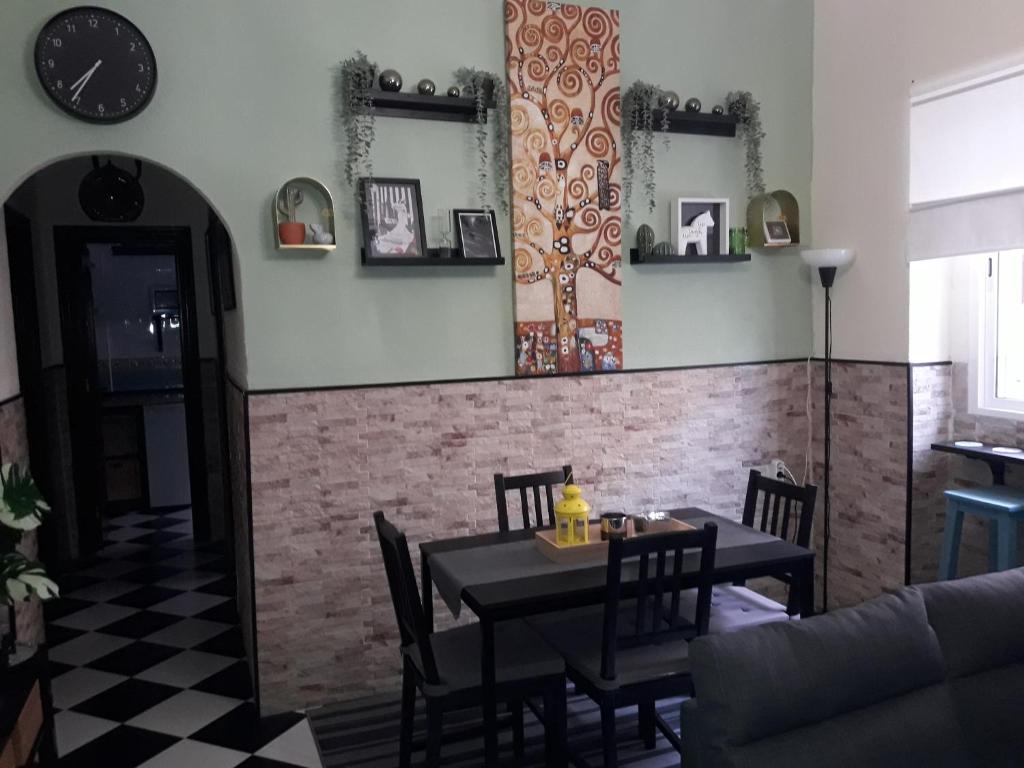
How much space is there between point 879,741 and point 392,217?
98.8 inches

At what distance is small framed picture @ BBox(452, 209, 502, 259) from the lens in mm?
3465

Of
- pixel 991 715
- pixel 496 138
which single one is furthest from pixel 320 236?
pixel 991 715

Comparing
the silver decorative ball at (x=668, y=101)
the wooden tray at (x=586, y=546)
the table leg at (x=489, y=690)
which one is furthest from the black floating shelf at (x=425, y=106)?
the table leg at (x=489, y=690)

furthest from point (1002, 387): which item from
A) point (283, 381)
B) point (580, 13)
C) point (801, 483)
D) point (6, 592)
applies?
point (6, 592)

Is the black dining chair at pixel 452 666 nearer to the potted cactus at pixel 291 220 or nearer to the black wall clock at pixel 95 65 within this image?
the potted cactus at pixel 291 220

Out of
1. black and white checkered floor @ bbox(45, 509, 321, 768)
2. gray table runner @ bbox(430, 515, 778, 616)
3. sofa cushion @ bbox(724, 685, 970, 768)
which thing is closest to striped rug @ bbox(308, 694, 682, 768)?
black and white checkered floor @ bbox(45, 509, 321, 768)

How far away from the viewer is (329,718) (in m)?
3.30

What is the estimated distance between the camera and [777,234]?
400 cm

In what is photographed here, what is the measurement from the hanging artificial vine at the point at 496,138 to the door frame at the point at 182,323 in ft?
9.23

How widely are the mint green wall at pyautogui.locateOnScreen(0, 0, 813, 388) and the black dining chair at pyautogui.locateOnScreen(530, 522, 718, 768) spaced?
4.38 ft

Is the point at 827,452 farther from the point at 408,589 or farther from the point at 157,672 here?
the point at 157,672

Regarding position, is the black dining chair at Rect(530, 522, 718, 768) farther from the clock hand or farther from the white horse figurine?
the clock hand

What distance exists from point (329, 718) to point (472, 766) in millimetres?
710

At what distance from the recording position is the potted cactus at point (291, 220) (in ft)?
10.3
